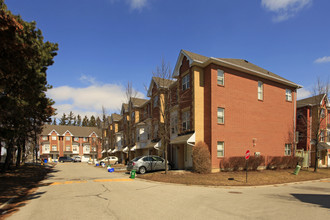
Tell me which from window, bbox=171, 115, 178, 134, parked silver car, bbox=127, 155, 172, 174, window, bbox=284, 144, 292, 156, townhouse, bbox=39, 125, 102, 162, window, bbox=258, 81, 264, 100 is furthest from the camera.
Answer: townhouse, bbox=39, 125, 102, 162

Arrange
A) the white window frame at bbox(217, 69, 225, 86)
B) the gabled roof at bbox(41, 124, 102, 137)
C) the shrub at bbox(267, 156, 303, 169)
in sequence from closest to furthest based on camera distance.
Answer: the white window frame at bbox(217, 69, 225, 86)
the shrub at bbox(267, 156, 303, 169)
the gabled roof at bbox(41, 124, 102, 137)

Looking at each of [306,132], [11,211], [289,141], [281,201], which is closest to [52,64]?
[11,211]

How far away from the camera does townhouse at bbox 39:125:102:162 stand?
72.3 meters

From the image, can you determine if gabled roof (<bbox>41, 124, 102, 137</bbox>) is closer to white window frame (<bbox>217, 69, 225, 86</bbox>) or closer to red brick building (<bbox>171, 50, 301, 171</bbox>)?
red brick building (<bbox>171, 50, 301, 171</bbox>)

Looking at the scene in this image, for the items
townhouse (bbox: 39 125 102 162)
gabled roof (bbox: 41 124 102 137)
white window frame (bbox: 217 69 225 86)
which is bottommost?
townhouse (bbox: 39 125 102 162)

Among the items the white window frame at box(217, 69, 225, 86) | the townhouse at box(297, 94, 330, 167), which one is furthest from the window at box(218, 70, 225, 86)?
the townhouse at box(297, 94, 330, 167)

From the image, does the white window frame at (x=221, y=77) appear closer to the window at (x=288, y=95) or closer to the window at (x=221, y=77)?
the window at (x=221, y=77)

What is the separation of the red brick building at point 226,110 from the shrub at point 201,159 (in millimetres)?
715

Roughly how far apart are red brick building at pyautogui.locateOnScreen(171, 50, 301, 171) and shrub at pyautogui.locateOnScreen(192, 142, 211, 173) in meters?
0.71

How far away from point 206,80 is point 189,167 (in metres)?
8.30

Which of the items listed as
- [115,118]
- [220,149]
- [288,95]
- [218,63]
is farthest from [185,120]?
[115,118]

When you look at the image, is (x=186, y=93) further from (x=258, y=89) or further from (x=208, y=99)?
(x=258, y=89)

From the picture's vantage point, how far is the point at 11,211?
27.3ft

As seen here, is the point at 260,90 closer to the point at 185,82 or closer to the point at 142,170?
the point at 185,82
